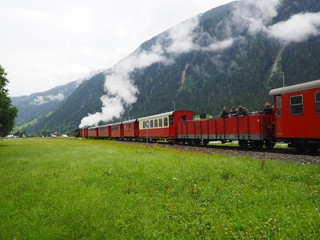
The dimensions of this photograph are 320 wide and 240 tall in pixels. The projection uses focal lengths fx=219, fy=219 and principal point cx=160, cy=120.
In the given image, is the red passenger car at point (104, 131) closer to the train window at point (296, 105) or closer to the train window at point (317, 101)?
the train window at point (296, 105)

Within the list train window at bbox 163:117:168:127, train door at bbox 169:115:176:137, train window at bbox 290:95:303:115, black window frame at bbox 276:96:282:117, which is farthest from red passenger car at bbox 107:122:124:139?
train window at bbox 290:95:303:115

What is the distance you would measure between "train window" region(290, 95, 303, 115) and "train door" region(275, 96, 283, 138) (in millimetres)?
797

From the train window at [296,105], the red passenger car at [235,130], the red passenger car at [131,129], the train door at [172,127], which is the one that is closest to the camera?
the train window at [296,105]

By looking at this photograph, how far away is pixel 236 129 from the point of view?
58.4 ft

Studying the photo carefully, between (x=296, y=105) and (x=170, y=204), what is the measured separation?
1058cm

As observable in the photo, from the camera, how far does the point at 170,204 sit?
6219 millimetres

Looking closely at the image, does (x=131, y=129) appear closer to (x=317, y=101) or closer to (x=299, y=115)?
(x=299, y=115)

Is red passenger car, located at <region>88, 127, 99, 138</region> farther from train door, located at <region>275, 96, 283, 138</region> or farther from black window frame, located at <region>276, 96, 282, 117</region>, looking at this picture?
black window frame, located at <region>276, 96, 282, 117</region>

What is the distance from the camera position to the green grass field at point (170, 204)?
4.87m

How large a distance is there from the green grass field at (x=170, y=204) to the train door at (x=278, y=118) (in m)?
5.20

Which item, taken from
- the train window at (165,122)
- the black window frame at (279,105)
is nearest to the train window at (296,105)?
the black window frame at (279,105)

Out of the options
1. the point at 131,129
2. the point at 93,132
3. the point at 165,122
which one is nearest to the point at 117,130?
the point at 131,129

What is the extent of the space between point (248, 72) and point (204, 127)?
186421 mm

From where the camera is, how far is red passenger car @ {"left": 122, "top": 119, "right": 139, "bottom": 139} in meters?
38.3
